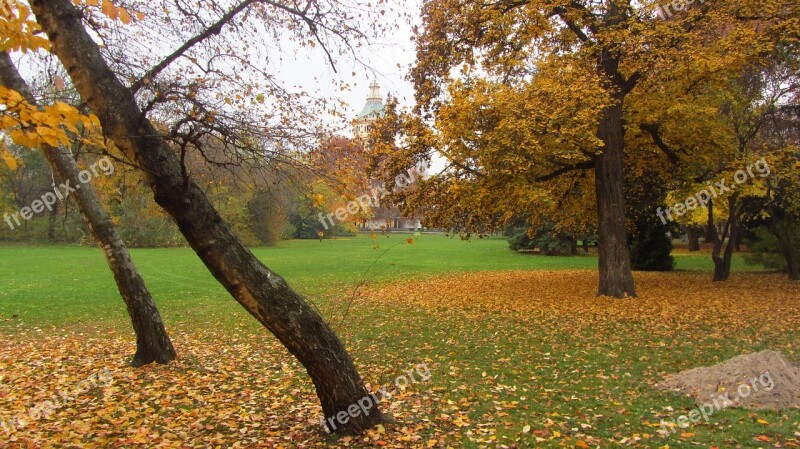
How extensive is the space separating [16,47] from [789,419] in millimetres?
6488

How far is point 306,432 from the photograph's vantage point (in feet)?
14.5

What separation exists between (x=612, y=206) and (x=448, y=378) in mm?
7775

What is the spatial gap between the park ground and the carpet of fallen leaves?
0.03 metres

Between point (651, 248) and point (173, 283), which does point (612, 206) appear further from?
point (173, 283)

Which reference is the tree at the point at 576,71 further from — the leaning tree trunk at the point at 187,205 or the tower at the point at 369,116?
the leaning tree trunk at the point at 187,205

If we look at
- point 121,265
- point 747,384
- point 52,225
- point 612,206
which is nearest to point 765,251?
point 612,206

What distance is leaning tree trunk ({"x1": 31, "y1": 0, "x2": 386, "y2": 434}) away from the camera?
3627 mm

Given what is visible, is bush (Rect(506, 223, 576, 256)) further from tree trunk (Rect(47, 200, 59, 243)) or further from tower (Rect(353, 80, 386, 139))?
tree trunk (Rect(47, 200, 59, 243))

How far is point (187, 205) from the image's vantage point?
3.75 m

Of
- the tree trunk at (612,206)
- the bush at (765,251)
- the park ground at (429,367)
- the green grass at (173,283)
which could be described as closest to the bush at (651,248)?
the green grass at (173,283)

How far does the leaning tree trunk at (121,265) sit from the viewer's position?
6164 millimetres

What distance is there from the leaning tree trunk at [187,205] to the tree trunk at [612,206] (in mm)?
9724

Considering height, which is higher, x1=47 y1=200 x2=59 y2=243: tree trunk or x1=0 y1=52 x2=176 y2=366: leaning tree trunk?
x1=47 y1=200 x2=59 y2=243: tree trunk

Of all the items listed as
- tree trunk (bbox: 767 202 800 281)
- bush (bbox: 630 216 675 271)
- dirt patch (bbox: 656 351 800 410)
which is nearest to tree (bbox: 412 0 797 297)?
dirt patch (bbox: 656 351 800 410)
